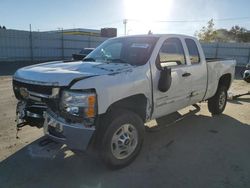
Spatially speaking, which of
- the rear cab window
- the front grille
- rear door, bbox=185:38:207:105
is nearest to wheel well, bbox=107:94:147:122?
the front grille

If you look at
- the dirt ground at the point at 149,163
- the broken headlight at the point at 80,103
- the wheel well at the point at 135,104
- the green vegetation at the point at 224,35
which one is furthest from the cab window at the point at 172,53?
the green vegetation at the point at 224,35

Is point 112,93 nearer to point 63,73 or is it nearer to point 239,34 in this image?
point 63,73

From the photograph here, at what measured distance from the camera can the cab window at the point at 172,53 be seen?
4.55 metres

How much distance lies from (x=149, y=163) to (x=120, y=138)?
671mm

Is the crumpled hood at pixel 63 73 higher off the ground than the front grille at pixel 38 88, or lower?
higher

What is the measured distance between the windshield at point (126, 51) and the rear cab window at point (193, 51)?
107cm

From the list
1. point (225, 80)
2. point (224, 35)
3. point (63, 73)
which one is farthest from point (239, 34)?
point (63, 73)

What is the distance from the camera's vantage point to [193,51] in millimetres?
5496

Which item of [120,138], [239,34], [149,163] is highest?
[239,34]

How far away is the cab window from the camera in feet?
14.9

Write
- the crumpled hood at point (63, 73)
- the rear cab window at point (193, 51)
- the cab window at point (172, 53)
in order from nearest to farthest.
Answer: the crumpled hood at point (63, 73) < the cab window at point (172, 53) < the rear cab window at point (193, 51)

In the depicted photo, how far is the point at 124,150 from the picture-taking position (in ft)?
12.7

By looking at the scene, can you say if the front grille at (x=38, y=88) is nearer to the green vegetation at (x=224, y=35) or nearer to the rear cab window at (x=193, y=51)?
the rear cab window at (x=193, y=51)

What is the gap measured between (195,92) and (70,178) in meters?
3.06
